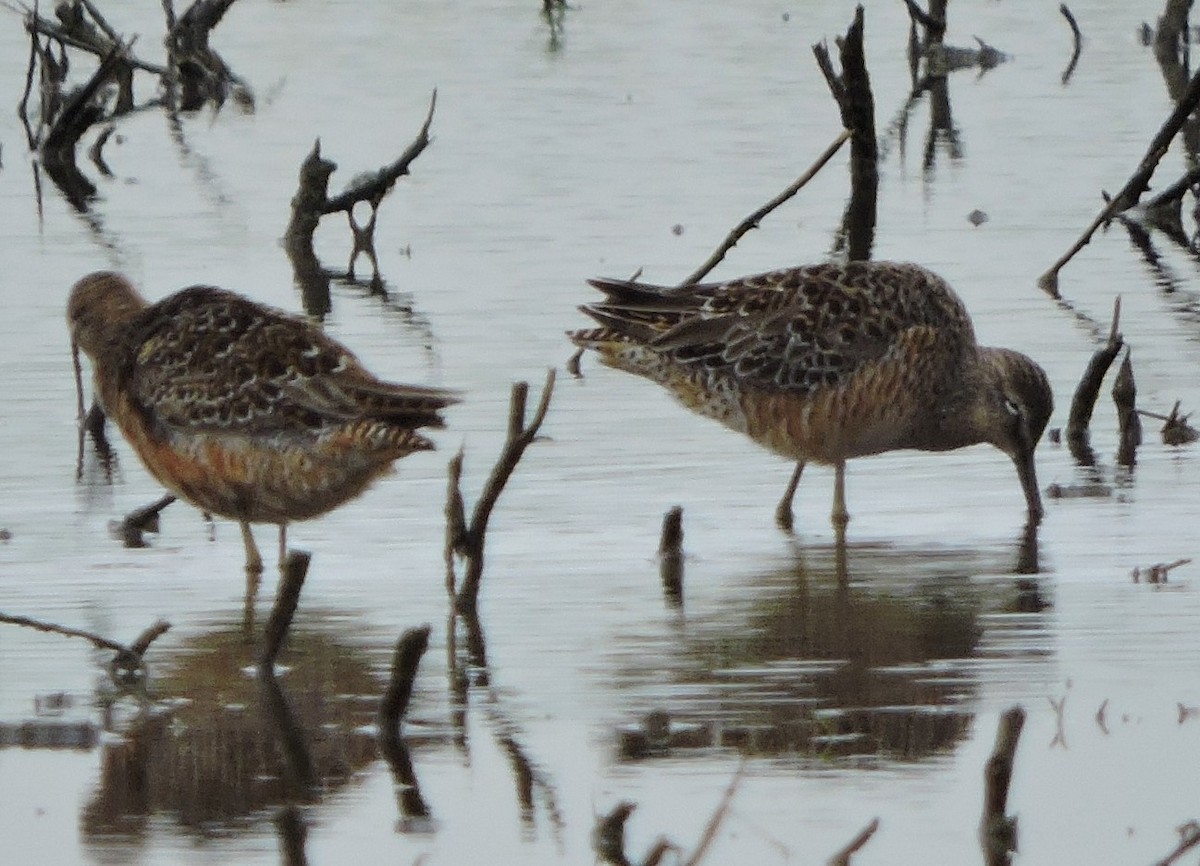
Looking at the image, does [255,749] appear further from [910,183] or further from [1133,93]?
[1133,93]

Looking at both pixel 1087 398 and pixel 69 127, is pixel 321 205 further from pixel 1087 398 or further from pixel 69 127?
pixel 1087 398

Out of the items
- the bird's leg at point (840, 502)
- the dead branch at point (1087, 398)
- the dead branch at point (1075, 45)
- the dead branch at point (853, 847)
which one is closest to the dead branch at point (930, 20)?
the dead branch at point (1075, 45)

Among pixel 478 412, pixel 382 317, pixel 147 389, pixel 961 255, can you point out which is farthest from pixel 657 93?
pixel 147 389

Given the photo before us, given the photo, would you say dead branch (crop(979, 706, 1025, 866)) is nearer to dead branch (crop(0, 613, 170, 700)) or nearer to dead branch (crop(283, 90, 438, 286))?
dead branch (crop(0, 613, 170, 700))

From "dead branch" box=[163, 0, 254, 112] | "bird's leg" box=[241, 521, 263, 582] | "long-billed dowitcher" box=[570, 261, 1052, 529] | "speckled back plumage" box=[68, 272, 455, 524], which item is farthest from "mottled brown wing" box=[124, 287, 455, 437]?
"dead branch" box=[163, 0, 254, 112]

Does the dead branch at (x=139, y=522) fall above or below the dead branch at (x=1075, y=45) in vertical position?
below

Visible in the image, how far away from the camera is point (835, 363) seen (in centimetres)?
810

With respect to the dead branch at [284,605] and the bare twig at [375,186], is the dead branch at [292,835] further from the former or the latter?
the bare twig at [375,186]

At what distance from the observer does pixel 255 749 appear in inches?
217

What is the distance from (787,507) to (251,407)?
1.70m

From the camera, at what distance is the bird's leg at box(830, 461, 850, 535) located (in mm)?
7715

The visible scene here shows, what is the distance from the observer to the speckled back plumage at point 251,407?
23.0 feet

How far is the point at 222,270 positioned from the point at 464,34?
30.1 feet

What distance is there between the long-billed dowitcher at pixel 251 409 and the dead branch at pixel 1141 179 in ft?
14.5
